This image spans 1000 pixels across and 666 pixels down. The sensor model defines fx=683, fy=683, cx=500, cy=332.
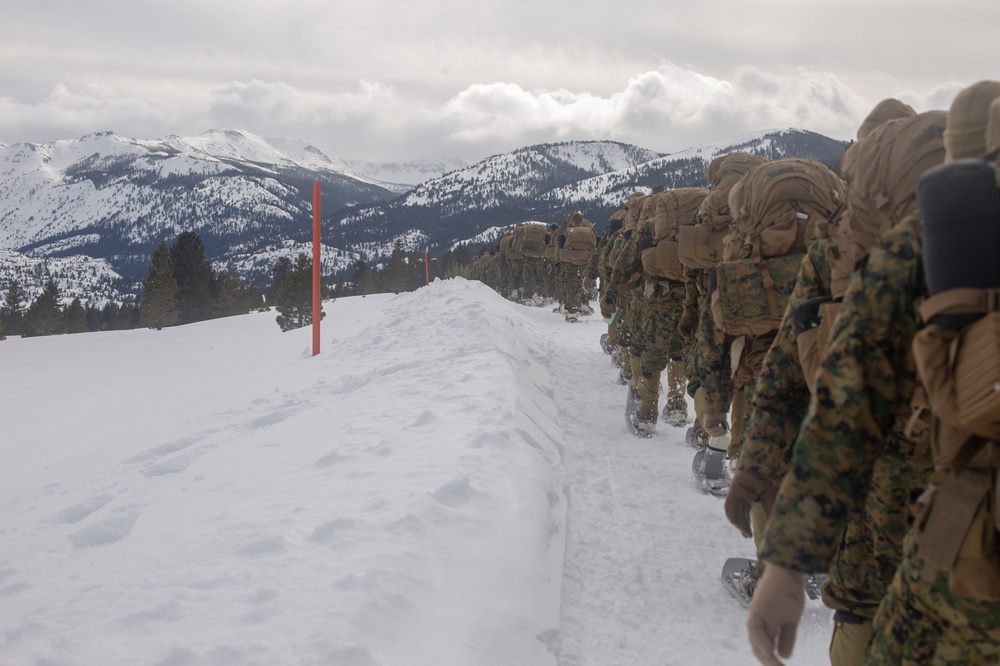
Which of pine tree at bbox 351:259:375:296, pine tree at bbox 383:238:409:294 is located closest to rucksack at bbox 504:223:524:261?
pine tree at bbox 383:238:409:294

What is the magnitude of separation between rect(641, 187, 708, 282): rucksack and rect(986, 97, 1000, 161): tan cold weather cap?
17.6ft

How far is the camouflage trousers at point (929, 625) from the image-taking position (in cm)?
144

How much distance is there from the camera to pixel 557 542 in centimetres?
444

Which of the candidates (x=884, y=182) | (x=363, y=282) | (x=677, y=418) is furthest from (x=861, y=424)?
(x=363, y=282)

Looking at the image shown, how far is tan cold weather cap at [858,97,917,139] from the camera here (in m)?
2.76

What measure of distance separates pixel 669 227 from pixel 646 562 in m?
3.67

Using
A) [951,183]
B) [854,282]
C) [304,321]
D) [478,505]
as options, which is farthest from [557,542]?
[304,321]

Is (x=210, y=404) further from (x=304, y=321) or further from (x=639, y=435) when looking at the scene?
(x=304, y=321)

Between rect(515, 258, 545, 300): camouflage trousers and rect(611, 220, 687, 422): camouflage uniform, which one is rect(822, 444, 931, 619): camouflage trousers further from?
rect(515, 258, 545, 300): camouflage trousers

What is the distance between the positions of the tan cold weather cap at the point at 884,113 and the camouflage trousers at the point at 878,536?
57.2 inches

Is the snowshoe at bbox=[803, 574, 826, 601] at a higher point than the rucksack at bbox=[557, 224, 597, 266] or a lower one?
lower

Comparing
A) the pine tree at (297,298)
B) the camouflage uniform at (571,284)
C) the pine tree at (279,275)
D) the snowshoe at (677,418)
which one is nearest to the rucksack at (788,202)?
the snowshoe at (677,418)

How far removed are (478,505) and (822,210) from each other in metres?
2.60

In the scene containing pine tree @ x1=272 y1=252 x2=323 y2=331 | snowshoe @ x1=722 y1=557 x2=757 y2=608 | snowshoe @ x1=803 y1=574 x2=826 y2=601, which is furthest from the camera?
pine tree @ x1=272 y1=252 x2=323 y2=331
